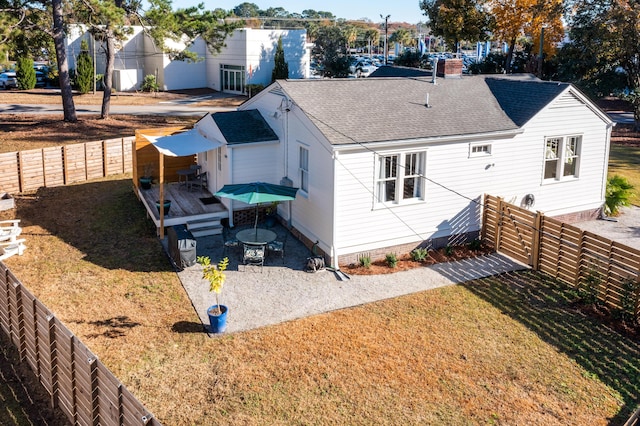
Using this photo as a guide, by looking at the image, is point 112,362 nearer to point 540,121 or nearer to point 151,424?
point 151,424

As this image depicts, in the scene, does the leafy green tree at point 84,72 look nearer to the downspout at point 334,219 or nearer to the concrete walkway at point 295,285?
the concrete walkway at point 295,285

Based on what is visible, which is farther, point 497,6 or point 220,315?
point 497,6

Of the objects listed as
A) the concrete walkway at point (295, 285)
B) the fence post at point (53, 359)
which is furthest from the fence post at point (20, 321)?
the concrete walkway at point (295, 285)

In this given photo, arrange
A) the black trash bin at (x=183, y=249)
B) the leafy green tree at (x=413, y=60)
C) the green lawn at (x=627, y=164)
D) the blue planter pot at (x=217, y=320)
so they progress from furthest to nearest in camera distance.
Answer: the leafy green tree at (x=413, y=60), the green lawn at (x=627, y=164), the black trash bin at (x=183, y=249), the blue planter pot at (x=217, y=320)

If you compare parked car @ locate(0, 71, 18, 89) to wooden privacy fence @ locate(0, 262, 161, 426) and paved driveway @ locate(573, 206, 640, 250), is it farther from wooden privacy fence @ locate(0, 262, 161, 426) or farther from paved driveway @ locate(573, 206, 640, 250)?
paved driveway @ locate(573, 206, 640, 250)

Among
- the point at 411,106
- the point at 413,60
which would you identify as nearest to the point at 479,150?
the point at 411,106

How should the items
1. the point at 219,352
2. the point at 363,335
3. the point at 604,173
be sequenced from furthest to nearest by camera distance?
the point at 604,173
the point at 363,335
the point at 219,352

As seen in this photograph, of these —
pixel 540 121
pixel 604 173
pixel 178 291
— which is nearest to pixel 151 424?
pixel 178 291
